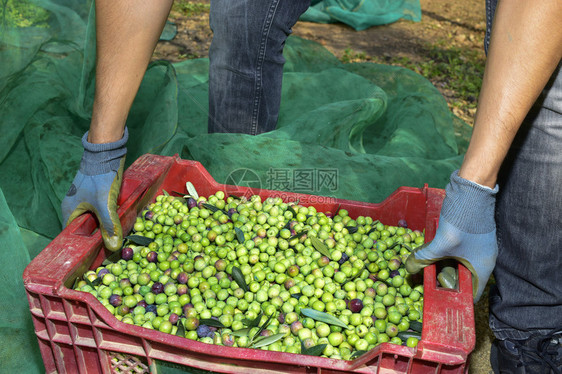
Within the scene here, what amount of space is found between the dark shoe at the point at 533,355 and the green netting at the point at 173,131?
0.83 metres

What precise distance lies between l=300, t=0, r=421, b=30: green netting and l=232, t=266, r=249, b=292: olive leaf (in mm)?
3962

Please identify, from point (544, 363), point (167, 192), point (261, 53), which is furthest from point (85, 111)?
point (544, 363)

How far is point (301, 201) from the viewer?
229cm

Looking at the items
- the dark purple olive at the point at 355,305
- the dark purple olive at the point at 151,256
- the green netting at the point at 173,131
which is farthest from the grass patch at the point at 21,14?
the dark purple olive at the point at 355,305

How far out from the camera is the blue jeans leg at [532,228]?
1729mm

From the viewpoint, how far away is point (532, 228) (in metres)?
1.86

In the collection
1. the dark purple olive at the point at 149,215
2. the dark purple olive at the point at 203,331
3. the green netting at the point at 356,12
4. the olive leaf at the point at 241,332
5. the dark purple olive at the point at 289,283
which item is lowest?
the dark purple olive at the point at 203,331

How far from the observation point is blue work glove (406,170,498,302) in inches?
61.8

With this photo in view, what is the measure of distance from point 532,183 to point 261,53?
1.22 m

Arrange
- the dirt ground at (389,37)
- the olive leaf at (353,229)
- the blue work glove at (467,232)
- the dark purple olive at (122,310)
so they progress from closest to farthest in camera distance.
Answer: the blue work glove at (467,232) → the dark purple olive at (122,310) → the olive leaf at (353,229) → the dirt ground at (389,37)

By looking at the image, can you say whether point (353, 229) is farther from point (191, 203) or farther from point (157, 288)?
point (157, 288)

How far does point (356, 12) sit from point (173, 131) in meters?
3.54

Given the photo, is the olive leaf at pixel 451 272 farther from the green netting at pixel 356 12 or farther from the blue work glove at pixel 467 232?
the green netting at pixel 356 12

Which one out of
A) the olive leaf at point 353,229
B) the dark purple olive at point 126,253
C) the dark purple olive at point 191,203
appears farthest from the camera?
the dark purple olive at point 191,203
